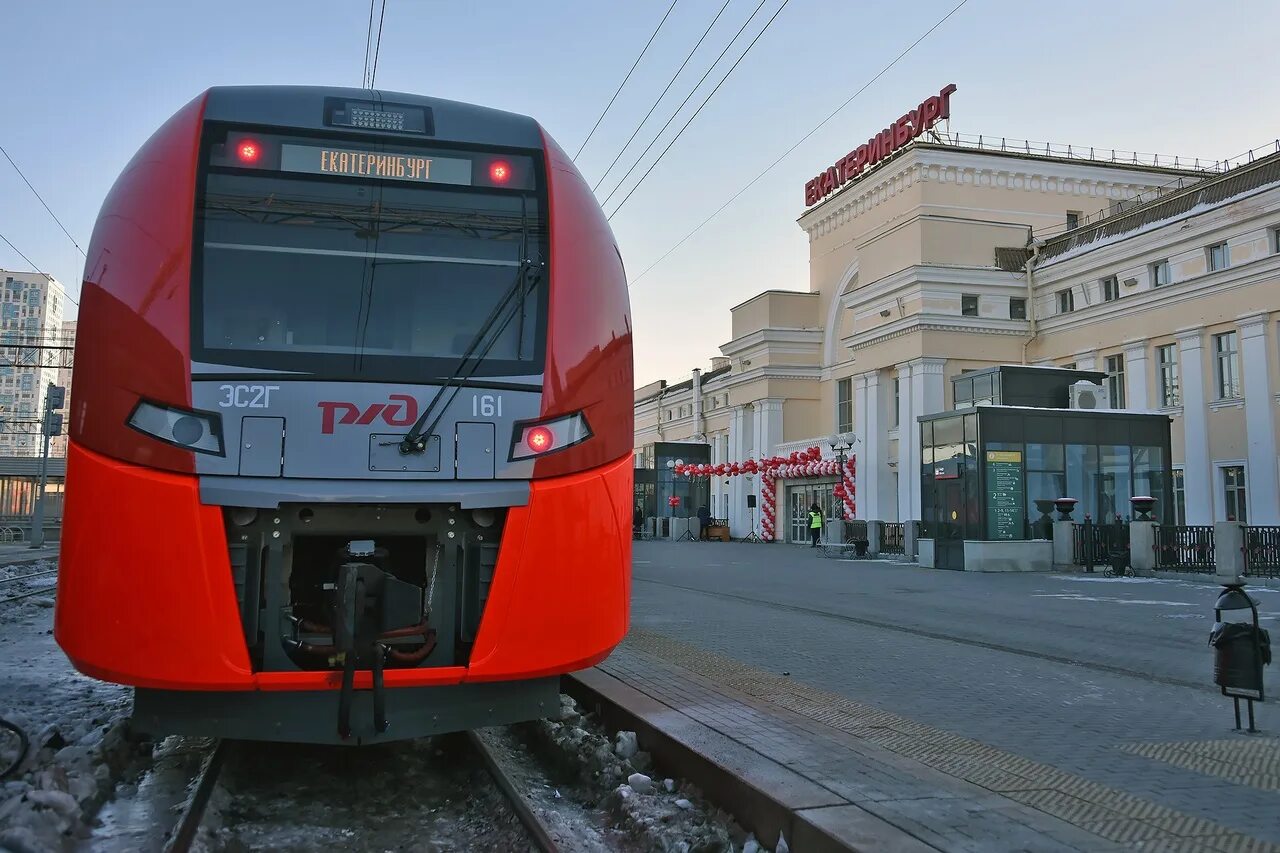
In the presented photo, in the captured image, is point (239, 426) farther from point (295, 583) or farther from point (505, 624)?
point (505, 624)

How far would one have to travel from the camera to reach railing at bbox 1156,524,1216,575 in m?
21.3

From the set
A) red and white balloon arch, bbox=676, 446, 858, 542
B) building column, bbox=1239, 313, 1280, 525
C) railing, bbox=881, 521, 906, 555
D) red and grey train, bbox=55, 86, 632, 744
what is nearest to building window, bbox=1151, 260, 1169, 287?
building column, bbox=1239, 313, 1280, 525

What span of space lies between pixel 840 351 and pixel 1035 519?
24.9 m

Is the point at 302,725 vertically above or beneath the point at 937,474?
beneath

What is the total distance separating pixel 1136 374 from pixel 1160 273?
3.21m

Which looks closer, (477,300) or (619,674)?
(477,300)

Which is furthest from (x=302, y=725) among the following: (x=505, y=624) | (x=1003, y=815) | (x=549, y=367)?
(x=1003, y=815)

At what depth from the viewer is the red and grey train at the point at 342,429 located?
4.25 metres

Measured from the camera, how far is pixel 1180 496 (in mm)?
30812

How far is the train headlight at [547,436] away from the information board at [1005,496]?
20189 mm

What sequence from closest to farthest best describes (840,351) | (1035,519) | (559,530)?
(559,530) < (1035,519) < (840,351)

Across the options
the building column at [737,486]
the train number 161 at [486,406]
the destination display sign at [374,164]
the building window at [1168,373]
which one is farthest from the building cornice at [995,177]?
the train number 161 at [486,406]

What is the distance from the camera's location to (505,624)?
14.8 ft

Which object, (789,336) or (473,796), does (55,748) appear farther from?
(789,336)
